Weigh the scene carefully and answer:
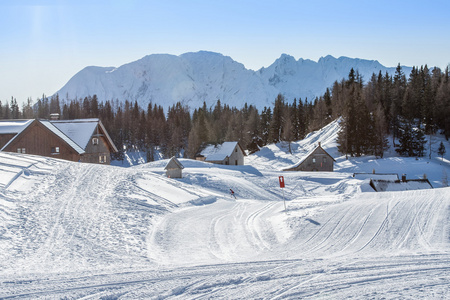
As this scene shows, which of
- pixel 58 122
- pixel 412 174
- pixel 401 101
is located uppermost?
pixel 401 101

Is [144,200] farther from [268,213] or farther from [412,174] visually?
[412,174]

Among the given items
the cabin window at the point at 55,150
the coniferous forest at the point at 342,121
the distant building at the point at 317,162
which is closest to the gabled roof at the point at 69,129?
the cabin window at the point at 55,150

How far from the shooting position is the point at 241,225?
17422mm

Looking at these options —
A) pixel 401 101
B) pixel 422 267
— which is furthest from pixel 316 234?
pixel 401 101

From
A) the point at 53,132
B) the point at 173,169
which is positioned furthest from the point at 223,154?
the point at 53,132

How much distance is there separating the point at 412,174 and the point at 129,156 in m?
70.5

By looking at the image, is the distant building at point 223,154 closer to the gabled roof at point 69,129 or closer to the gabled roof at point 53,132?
the gabled roof at point 69,129

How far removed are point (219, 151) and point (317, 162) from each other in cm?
1760

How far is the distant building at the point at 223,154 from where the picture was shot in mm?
64875

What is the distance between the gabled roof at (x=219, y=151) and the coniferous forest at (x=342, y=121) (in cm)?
269

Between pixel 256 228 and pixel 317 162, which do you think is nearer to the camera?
pixel 256 228

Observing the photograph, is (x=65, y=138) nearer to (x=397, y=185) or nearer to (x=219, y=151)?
(x=219, y=151)

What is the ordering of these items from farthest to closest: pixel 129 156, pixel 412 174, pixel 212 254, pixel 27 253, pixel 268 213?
pixel 129 156 → pixel 412 174 → pixel 268 213 → pixel 212 254 → pixel 27 253

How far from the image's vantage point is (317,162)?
60.1 metres
